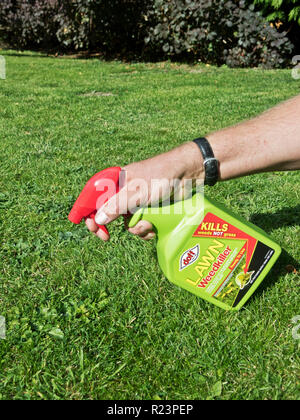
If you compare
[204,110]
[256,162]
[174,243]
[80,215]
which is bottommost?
[204,110]

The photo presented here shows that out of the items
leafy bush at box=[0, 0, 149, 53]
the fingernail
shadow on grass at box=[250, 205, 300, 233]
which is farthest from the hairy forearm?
leafy bush at box=[0, 0, 149, 53]

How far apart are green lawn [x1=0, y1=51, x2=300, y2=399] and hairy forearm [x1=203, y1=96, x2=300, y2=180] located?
2.42ft

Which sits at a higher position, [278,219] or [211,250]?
[211,250]

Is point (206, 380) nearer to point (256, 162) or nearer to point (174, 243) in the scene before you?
point (174, 243)

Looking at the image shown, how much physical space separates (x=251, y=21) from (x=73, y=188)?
7.17 metres

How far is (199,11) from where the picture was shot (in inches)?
344

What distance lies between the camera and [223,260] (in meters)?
1.87

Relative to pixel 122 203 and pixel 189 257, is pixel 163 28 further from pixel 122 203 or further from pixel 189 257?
pixel 122 203

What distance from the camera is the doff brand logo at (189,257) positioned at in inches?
71.7

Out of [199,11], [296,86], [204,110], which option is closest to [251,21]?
[199,11]

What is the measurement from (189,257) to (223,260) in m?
0.17

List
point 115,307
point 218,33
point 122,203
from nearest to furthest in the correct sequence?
point 122,203 → point 115,307 → point 218,33

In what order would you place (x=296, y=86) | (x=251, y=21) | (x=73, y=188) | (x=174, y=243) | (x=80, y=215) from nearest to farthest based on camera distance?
(x=80, y=215) < (x=174, y=243) < (x=73, y=188) < (x=296, y=86) < (x=251, y=21)

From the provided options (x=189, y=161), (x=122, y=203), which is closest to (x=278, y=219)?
(x=189, y=161)
